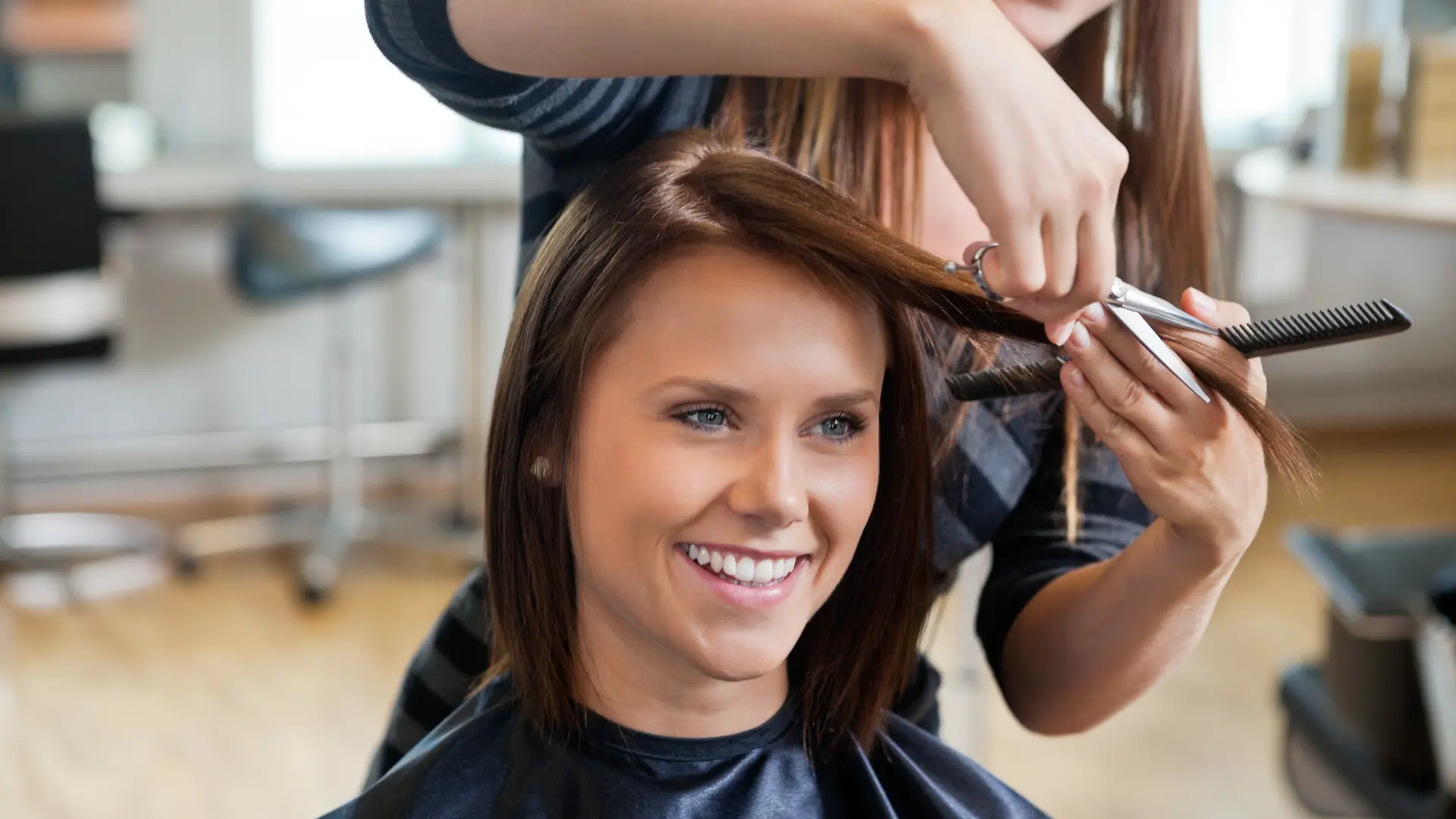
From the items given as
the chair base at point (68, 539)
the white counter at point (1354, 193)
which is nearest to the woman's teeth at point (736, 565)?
the white counter at point (1354, 193)

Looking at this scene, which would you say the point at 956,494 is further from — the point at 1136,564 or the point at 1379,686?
the point at 1379,686

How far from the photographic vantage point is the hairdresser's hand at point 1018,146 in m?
0.62

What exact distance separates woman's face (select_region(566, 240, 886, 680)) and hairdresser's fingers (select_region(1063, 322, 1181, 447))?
158 millimetres

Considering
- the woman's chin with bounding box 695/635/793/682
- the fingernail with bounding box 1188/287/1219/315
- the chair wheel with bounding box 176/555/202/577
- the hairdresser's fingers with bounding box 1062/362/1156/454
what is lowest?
the chair wheel with bounding box 176/555/202/577

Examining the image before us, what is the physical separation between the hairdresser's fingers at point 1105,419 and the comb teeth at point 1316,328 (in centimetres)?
6

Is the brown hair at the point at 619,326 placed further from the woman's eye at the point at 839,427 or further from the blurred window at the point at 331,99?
the blurred window at the point at 331,99

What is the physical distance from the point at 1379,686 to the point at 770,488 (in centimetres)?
143

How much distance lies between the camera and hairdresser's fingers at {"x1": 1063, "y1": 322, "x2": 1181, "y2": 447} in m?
0.75

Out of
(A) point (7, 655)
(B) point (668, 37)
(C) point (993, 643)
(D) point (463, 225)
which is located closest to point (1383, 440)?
(D) point (463, 225)

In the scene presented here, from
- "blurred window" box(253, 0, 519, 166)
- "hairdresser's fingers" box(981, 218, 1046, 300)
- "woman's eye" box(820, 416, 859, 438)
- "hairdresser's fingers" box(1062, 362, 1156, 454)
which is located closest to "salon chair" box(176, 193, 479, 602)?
"blurred window" box(253, 0, 519, 166)

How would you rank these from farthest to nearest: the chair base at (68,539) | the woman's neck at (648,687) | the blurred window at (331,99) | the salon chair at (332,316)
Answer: the blurred window at (331,99), the chair base at (68,539), the salon chair at (332,316), the woman's neck at (648,687)

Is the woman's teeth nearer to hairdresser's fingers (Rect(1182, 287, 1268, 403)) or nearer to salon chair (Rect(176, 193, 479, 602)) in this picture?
hairdresser's fingers (Rect(1182, 287, 1268, 403))

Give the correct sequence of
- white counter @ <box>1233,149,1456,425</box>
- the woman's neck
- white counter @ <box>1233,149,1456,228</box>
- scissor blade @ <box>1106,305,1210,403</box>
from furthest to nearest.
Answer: white counter @ <box>1233,149,1456,425</box> < white counter @ <box>1233,149,1456,228</box> < the woman's neck < scissor blade @ <box>1106,305,1210,403</box>

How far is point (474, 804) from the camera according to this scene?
0.95m
